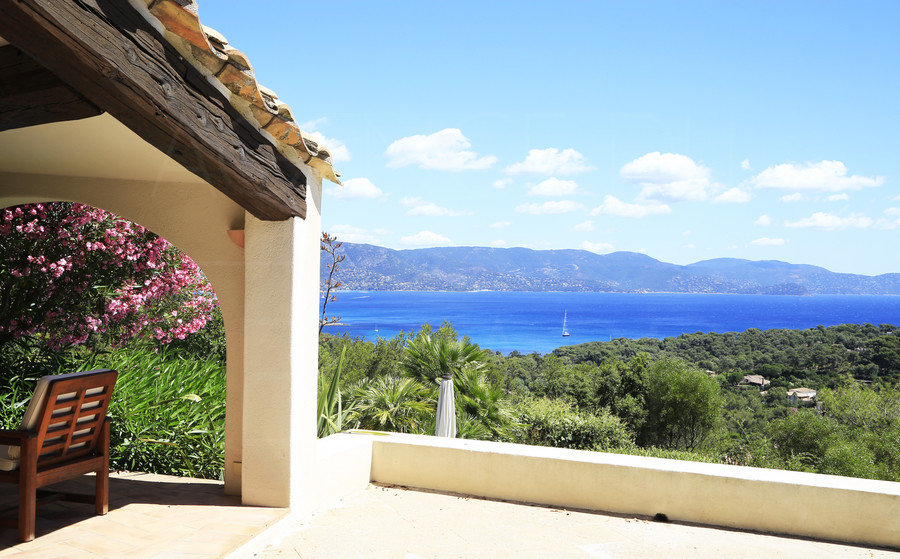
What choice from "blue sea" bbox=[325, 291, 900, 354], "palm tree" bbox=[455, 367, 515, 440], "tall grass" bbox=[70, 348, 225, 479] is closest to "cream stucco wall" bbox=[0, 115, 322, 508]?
"tall grass" bbox=[70, 348, 225, 479]

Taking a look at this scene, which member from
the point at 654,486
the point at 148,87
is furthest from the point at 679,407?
the point at 148,87

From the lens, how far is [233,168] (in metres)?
3.28

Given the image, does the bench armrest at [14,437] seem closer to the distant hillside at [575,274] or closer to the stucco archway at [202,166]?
the stucco archway at [202,166]

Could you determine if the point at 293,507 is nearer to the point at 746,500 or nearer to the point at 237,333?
the point at 237,333

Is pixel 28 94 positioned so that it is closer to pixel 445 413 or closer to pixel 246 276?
pixel 246 276

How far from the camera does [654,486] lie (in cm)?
465

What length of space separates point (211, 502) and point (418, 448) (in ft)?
5.37

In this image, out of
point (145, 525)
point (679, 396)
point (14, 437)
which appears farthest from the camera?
point (679, 396)

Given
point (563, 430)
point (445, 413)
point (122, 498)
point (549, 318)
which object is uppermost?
point (445, 413)

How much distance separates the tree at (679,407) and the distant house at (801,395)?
14.2 feet

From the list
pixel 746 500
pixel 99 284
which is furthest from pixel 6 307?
pixel 746 500

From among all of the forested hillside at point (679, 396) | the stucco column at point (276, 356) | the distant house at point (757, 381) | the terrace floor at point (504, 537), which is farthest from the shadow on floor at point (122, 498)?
the distant house at point (757, 381)

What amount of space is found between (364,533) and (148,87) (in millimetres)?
3012

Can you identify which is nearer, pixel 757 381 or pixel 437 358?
pixel 437 358
